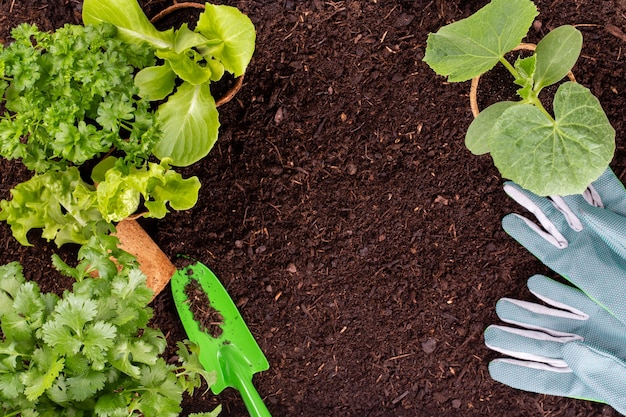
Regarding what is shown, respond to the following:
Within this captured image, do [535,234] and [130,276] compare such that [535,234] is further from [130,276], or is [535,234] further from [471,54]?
[130,276]

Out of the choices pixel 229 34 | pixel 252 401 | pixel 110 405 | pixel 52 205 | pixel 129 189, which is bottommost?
pixel 252 401

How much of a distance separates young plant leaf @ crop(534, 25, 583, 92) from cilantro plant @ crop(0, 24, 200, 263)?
91 centimetres

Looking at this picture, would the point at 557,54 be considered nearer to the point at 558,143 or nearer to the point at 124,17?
the point at 558,143

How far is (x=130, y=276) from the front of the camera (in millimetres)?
1280

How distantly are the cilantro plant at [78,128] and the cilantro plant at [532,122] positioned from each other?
739 millimetres

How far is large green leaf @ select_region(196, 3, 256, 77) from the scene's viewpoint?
4.85ft

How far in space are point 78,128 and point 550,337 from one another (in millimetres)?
1472

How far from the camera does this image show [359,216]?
188cm

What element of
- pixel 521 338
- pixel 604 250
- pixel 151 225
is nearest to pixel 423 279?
pixel 521 338

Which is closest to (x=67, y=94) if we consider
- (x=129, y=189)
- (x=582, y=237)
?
(x=129, y=189)

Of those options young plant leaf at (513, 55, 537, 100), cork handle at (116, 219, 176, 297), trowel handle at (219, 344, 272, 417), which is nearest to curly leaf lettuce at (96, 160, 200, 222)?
cork handle at (116, 219, 176, 297)

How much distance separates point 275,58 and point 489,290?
3.23 feet

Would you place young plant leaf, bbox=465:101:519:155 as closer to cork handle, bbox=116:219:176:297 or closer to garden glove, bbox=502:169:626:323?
garden glove, bbox=502:169:626:323

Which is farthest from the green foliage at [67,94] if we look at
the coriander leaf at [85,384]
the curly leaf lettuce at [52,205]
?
the coriander leaf at [85,384]
